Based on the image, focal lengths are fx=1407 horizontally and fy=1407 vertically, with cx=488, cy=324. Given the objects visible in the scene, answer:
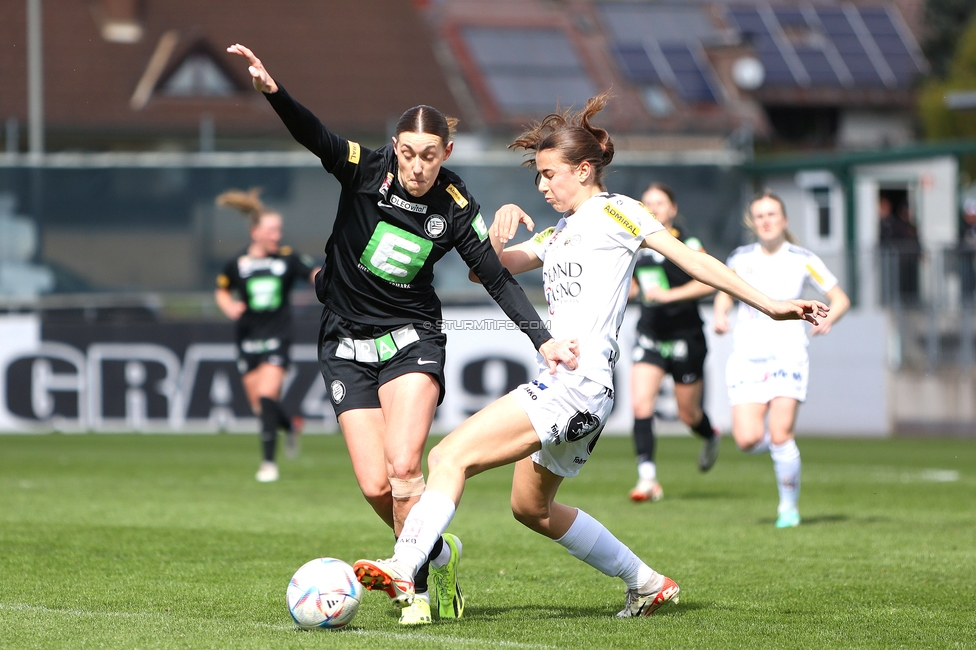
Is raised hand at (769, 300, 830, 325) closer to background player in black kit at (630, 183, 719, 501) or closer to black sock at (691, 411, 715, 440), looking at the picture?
background player in black kit at (630, 183, 719, 501)

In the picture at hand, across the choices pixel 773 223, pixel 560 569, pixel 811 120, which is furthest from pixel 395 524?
pixel 811 120

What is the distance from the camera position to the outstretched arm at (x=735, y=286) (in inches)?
215

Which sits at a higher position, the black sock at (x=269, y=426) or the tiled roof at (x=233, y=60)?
the tiled roof at (x=233, y=60)

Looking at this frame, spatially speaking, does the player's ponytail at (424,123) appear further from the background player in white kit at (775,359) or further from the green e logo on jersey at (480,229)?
the background player in white kit at (775,359)

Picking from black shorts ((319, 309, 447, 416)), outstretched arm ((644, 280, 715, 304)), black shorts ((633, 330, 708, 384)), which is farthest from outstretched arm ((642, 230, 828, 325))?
black shorts ((633, 330, 708, 384))

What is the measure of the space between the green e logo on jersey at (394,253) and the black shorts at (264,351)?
22.6 ft

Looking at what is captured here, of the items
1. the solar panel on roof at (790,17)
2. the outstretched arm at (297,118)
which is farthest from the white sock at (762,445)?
the solar panel on roof at (790,17)

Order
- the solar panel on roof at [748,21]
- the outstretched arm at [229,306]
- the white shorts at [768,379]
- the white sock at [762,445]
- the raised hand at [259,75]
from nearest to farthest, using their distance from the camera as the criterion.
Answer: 1. the raised hand at [259,75]
2. the white shorts at [768,379]
3. the white sock at [762,445]
4. the outstretched arm at [229,306]
5. the solar panel on roof at [748,21]

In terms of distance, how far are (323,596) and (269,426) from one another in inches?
284

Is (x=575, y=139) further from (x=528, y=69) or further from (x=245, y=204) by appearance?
(x=528, y=69)

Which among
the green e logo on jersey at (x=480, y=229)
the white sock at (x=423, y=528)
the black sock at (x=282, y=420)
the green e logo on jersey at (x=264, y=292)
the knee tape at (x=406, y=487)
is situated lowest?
the white sock at (x=423, y=528)

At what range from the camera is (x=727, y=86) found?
5103cm

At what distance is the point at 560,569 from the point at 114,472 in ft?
23.2

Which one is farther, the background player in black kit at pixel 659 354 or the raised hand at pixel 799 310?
the background player in black kit at pixel 659 354
